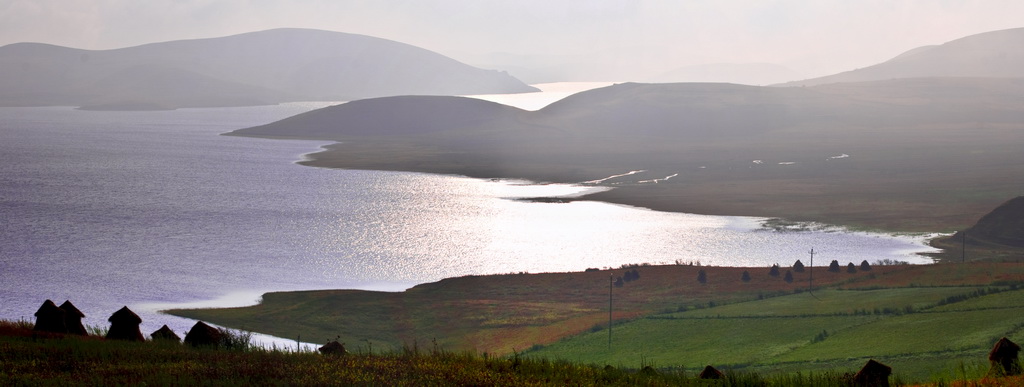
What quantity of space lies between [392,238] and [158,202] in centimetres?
3462

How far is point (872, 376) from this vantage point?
1762cm

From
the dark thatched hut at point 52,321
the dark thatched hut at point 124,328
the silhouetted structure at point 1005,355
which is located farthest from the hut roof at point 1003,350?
the dark thatched hut at point 52,321

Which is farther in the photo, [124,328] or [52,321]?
[124,328]

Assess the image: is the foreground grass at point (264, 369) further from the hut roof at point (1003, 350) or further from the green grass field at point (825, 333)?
the green grass field at point (825, 333)

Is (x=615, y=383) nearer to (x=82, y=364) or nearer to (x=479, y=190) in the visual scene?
(x=82, y=364)

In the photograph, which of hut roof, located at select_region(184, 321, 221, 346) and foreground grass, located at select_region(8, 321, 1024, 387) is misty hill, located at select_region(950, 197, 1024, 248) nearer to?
foreground grass, located at select_region(8, 321, 1024, 387)

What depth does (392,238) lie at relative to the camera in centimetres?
8256

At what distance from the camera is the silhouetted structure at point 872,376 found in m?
17.4

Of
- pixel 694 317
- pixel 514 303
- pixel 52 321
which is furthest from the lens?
pixel 514 303

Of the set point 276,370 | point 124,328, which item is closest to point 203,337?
point 124,328

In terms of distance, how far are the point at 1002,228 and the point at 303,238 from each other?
5572 cm

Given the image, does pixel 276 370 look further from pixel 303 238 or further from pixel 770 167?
pixel 770 167

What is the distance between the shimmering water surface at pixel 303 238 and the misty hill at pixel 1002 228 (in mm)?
5273

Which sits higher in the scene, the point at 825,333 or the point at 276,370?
the point at 276,370
